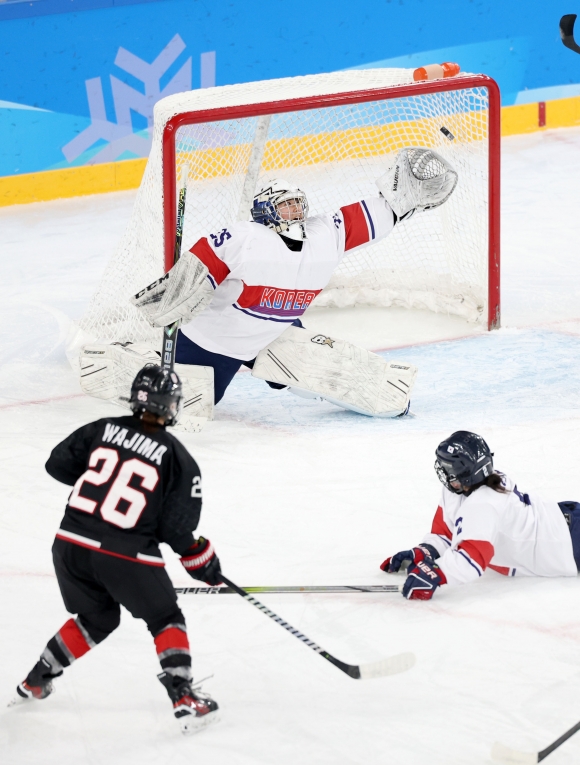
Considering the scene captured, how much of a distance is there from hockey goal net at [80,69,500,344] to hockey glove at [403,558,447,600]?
204cm

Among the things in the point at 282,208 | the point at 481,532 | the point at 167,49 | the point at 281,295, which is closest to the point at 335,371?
the point at 281,295

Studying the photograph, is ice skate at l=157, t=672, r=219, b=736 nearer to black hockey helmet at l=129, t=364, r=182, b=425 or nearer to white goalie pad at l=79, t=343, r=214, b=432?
black hockey helmet at l=129, t=364, r=182, b=425

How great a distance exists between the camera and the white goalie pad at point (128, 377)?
14.8 feet

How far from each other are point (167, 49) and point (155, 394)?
5795 millimetres

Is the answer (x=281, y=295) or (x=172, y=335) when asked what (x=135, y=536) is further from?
(x=281, y=295)

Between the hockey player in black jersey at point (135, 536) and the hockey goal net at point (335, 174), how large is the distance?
2242mm

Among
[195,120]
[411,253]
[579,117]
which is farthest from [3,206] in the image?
[579,117]

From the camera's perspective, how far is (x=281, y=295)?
14.5 feet

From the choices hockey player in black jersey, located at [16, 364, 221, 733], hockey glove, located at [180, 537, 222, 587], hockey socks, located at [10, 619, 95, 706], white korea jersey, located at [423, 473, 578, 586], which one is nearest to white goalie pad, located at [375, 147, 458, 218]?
white korea jersey, located at [423, 473, 578, 586]

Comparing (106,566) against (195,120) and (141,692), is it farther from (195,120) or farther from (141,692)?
(195,120)

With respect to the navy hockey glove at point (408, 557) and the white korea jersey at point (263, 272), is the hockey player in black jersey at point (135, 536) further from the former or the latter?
the white korea jersey at point (263, 272)

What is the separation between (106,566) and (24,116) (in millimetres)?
5684

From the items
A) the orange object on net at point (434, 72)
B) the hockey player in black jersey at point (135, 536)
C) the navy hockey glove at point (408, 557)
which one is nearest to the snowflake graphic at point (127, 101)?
the orange object on net at point (434, 72)

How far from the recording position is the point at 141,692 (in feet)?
9.22
